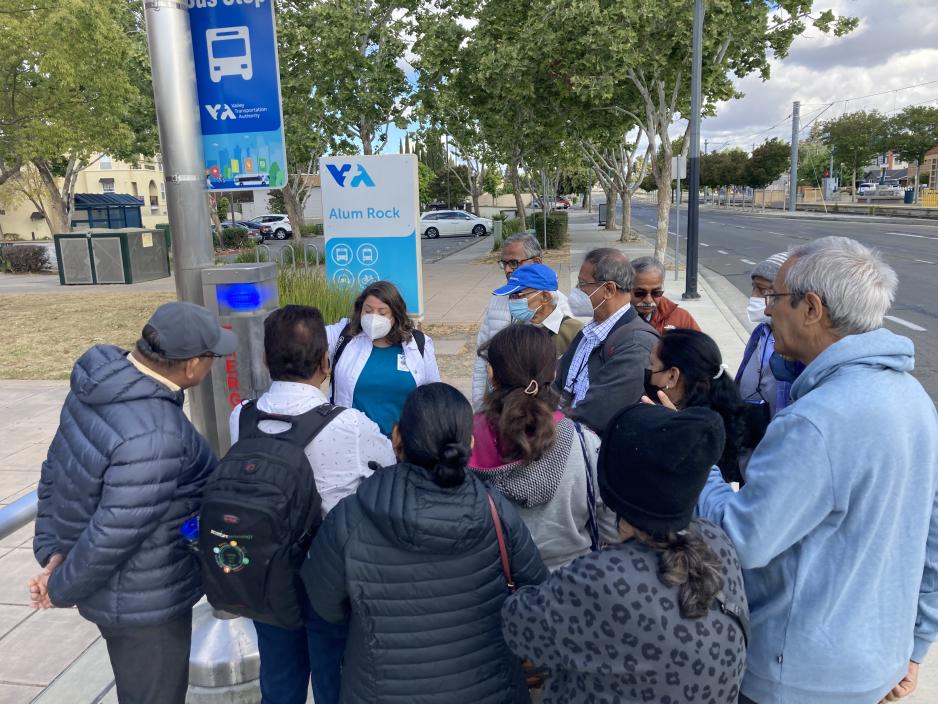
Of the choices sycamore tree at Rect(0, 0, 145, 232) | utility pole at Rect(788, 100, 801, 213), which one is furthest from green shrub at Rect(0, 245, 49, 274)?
utility pole at Rect(788, 100, 801, 213)

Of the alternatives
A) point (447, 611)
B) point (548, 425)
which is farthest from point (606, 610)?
point (548, 425)

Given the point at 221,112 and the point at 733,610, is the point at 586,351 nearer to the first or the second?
the point at 733,610

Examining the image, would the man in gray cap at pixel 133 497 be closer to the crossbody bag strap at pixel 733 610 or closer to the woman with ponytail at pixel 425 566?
the woman with ponytail at pixel 425 566

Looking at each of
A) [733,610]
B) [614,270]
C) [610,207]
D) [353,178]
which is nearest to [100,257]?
[353,178]

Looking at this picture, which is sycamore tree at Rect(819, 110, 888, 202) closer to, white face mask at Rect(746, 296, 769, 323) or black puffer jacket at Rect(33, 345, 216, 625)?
white face mask at Rect(746, 296, 769, 323)

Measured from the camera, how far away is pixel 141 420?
214 centimetres

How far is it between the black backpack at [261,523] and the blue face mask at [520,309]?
175cm

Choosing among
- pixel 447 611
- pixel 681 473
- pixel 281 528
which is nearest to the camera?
pixel 681 473

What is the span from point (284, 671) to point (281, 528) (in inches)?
32.9

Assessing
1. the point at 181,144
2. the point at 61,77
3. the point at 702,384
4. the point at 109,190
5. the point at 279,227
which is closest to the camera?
the point at 702,384

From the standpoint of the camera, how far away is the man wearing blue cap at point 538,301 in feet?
12.3

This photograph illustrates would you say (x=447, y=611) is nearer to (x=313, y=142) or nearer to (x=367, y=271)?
(x=367, y=271)

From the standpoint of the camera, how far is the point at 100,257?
60.0 ft

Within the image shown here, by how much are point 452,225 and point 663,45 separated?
2182cm
